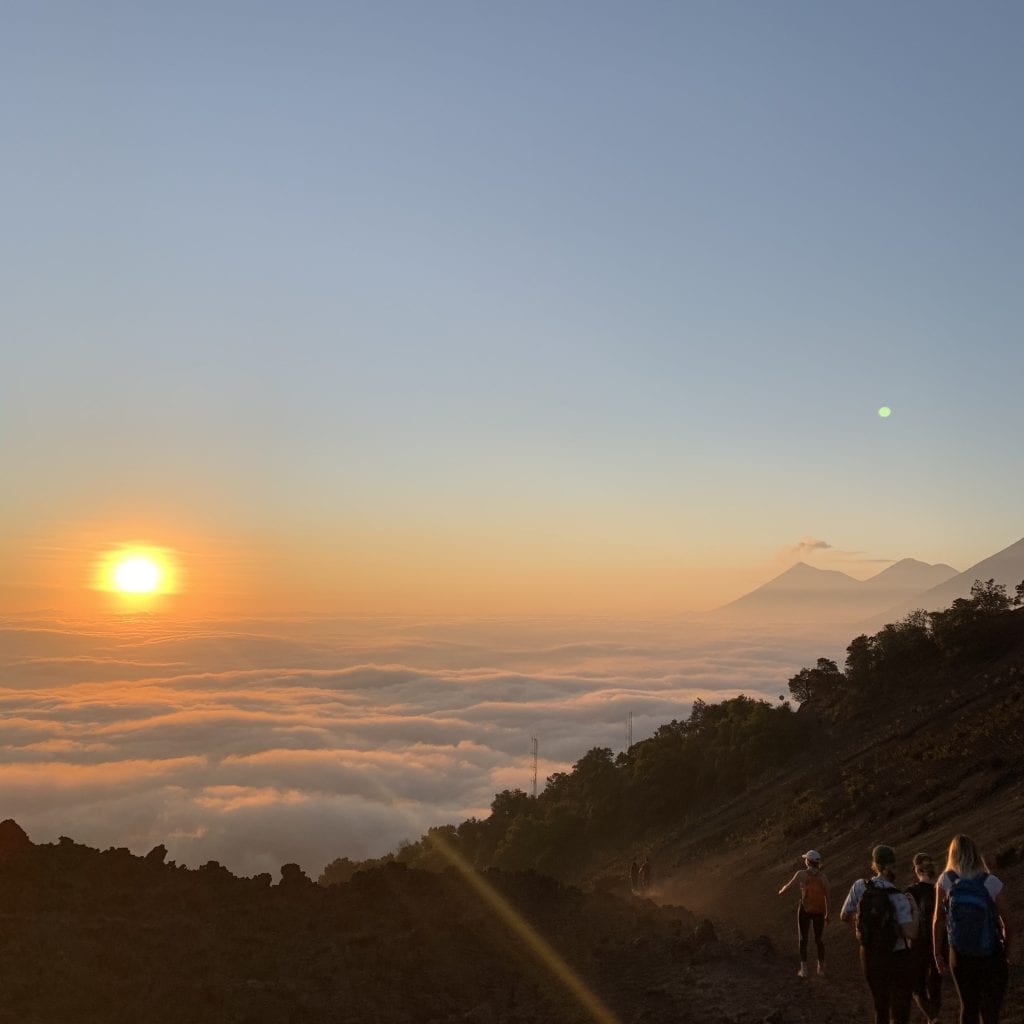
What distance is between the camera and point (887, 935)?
23.6 feet

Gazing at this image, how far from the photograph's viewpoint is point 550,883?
17062 mm

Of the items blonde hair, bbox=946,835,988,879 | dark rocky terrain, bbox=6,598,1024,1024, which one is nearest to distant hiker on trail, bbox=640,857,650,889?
dark rocky terrain, bbox=6,598,1024,1024

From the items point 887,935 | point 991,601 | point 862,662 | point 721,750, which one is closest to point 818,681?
point 862,662

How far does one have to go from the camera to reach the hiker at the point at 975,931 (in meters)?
6.33

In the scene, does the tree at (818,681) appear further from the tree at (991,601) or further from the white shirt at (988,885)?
the white shirt at (988,885)

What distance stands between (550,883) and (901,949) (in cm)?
→ 1085

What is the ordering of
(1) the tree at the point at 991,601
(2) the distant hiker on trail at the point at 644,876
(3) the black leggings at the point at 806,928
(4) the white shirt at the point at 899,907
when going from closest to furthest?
(4) the white shirt at the point at 899,907, (3) the black leggings at the point at 806,928, (2) the distant hiker on trail at the point at 644,876, (1) the tree at the point at 991,601

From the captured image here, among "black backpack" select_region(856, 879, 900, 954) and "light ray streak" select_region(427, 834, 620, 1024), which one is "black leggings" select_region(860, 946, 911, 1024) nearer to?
"black backpack" select_region(856, 879, 900, 954)

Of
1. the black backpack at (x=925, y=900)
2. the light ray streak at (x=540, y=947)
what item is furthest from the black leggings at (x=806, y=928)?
the black backpack at (x=925, y=900)

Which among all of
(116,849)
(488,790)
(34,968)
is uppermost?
(116,849)

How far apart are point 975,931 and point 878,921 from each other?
1.00 metres

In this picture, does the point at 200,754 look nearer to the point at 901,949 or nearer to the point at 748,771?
the point at 748,771

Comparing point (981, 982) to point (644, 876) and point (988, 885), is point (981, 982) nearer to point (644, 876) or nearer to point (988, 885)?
point (988, 885)

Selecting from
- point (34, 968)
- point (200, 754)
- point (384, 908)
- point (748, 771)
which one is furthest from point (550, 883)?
point (200, 754)
